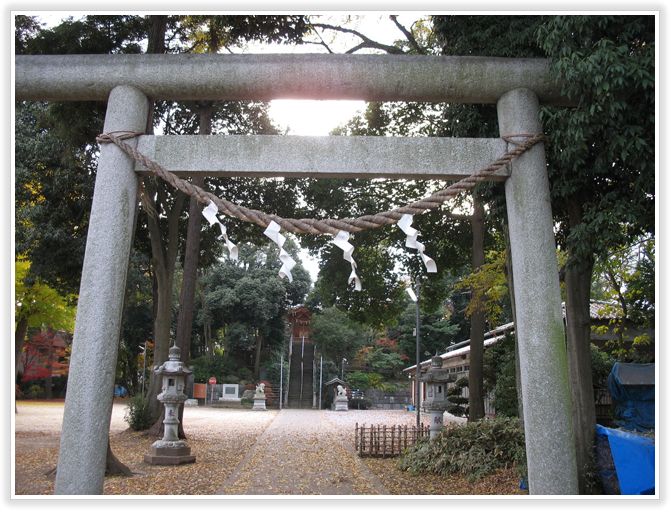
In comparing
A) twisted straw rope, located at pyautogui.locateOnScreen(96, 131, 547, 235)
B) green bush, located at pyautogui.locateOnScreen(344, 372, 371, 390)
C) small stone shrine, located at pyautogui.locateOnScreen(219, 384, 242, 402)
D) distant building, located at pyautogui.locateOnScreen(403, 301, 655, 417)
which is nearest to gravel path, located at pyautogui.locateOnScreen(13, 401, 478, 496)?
distant building, located at pyautogui.locateOnScreen(403, 301, 655, 417)

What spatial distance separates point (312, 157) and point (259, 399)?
2444 cm

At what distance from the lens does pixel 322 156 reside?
374cm

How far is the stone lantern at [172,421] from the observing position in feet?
29.2

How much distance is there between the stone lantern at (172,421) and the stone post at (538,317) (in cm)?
742

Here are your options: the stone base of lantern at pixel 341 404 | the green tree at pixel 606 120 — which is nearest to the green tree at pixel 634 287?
the green tree at pixel 606 120

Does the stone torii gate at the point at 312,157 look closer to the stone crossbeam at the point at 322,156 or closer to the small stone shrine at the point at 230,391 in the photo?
the stone crossbeam at the point at 322,156

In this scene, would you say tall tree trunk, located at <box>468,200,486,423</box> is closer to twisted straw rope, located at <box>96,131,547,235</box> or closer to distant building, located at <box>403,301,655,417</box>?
distant building, located at <box>403,301,655,417</box>

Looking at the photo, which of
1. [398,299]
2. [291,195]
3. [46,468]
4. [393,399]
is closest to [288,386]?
[393,399]

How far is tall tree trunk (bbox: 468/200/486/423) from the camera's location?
1166 cm

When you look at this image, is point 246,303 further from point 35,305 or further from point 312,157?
point 312,157

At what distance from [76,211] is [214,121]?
4.47m

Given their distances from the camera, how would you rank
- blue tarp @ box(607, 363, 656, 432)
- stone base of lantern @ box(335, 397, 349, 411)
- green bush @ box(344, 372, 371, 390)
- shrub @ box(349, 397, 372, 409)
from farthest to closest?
green bush @ box(344, 372, 371, 390), shrub @ box(349, 397, 372, 409), stone base of lantern @ box(335, 397, 349, 411), blue tarp @ box(607, 363, 656, 432)

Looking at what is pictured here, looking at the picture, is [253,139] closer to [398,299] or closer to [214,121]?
[214,121]

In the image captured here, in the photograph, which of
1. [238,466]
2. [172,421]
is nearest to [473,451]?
[238,466]
